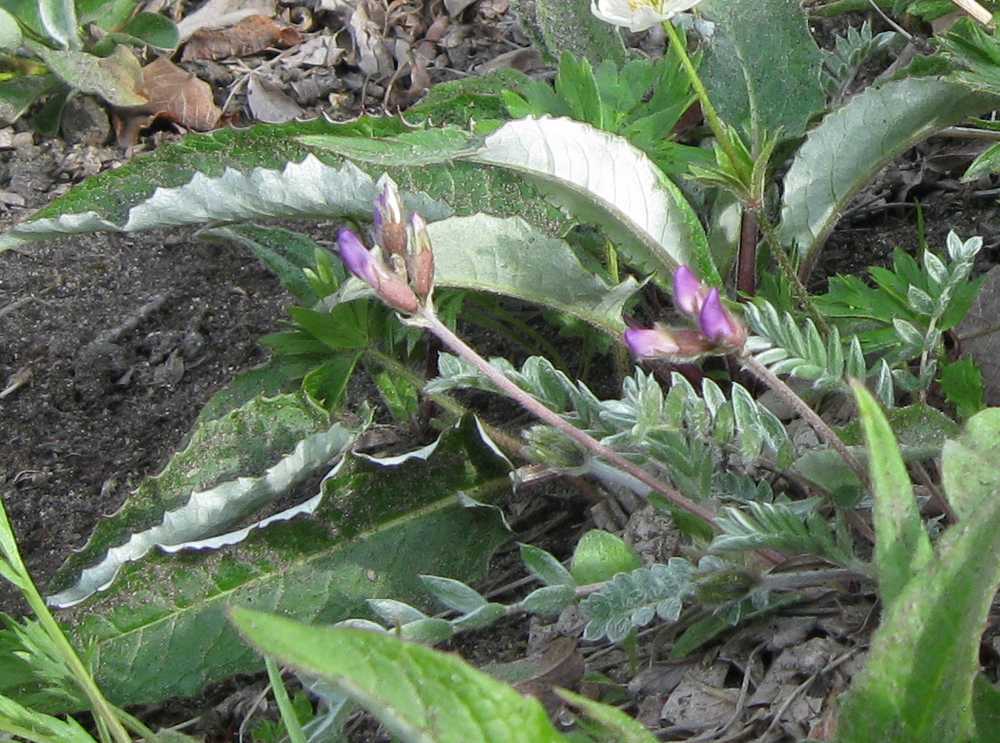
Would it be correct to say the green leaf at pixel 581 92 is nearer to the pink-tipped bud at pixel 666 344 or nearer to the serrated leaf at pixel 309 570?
the serrated leaf at pixel 309 570

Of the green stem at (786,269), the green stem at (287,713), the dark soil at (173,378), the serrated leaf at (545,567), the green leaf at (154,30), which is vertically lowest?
the dark soil at (173,378)

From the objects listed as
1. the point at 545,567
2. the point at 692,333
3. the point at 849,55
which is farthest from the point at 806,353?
the point at 849,55

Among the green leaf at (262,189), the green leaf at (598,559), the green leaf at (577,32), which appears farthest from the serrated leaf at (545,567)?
the green leaf at (577,32)

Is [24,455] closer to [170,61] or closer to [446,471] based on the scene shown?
[446,471]

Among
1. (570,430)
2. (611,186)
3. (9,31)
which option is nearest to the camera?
(570,430)

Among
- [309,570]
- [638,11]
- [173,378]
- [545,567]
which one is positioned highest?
[638,11]

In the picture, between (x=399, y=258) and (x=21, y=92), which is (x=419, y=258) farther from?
(x=21, y=92)
